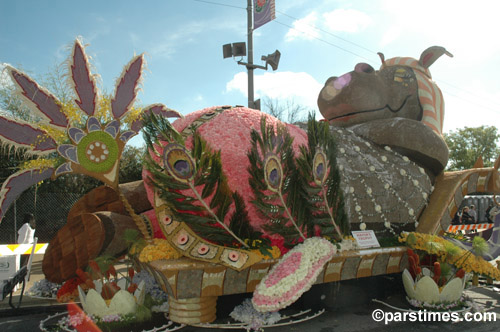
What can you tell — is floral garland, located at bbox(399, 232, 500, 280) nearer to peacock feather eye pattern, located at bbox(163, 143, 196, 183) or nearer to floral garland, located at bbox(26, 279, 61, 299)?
peacock feather eye pattern, located at bbox(163, 143, 196, 183)

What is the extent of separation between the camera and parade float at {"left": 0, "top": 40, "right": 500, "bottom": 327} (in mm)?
3527

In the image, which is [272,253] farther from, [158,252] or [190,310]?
[158,252]

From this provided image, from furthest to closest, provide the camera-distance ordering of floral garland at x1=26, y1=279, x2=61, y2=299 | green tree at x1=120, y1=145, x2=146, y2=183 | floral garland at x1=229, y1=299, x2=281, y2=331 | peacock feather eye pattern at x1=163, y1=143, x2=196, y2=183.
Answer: green tree at x1=120, y1=145, x2=146, y2=183 < floral garland at x1=26, y1=279, x2=61, y2=299 < floral garland at x1=229, y1=299, x2=281, y2=331 < peacock feather eye pattern at x1=163, y1=143, x2=196, y2=183

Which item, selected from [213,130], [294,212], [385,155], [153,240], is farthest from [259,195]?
[385,155]

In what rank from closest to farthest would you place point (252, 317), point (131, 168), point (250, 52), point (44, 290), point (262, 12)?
point (252, 317) < point (44, 290) < point (262, 12) < point (250, 52) < point (131, 168)

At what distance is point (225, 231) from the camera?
12.2 ft

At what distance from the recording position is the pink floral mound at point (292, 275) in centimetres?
347

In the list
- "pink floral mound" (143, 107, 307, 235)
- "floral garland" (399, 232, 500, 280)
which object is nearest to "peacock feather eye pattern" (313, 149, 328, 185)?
"pink floral mound" (143, 107, 307, 235)

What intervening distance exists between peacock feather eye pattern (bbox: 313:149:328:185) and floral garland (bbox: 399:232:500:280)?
1.73 metres

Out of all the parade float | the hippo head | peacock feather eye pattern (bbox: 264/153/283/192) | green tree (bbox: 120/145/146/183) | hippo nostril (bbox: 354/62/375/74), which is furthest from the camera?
green tree (bbox: 120/145/146/183)

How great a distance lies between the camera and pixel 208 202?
3750mm

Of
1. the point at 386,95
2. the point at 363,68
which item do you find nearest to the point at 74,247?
the point at 363,68

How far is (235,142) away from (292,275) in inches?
56.6

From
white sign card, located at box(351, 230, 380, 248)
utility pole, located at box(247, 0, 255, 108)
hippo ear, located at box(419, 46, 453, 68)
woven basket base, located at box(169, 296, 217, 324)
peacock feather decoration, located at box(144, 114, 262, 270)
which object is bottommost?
woven basket base, located at box(169, 296, 217, 324)
